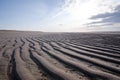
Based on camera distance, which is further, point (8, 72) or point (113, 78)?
point (8, 72)

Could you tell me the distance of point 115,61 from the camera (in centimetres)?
488

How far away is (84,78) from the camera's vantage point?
3449 mm

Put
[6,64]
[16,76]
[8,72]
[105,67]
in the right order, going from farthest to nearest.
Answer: [6,64], [105,67], [8,72], [16,76]

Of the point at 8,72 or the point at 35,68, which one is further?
the point at 35,68

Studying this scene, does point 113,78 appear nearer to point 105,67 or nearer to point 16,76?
point 105,67

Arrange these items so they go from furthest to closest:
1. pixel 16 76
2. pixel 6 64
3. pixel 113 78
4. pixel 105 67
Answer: pixel 6 64 < pixel 105 67 < pixel 16 76 < pixel 113 78

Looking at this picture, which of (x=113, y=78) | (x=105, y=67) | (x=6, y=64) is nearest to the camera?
(x=113, y=78)

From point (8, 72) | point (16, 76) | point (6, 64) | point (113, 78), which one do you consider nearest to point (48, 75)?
point (16, 76)

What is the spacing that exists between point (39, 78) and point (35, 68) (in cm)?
80

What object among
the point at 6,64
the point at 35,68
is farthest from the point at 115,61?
the point at 6,64

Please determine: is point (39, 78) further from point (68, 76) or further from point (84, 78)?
point (84, 78)

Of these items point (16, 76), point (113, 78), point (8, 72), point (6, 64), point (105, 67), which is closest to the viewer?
point (113, 78)

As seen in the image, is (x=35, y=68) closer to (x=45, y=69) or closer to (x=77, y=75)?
(x=45, y=69)

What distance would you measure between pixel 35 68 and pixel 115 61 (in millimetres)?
2349
